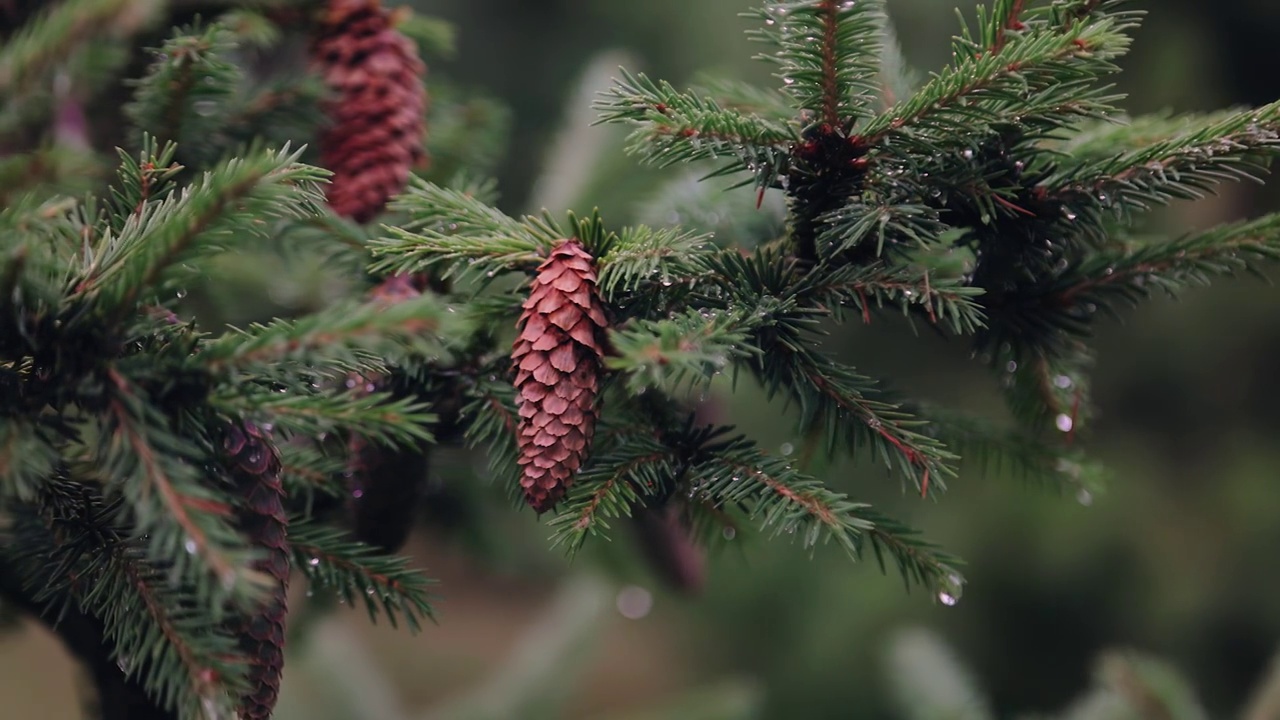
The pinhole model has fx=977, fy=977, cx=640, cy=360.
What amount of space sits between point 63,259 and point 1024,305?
0.56m

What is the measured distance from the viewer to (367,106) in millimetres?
788

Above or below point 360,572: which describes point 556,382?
above

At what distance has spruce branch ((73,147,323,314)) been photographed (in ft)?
1.51

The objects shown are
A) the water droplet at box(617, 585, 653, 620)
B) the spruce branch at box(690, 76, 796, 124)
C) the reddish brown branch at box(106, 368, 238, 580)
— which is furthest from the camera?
the water droplet at box(617, 585, 653, 620)

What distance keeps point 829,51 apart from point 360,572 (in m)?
0.40

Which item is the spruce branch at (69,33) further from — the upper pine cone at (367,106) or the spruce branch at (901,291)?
the spruce branch at (901,291)

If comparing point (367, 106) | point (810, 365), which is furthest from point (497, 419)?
point (367, 106)

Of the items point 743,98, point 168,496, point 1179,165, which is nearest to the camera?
point 168,496

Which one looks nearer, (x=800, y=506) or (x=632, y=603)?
(x=800, y=506)

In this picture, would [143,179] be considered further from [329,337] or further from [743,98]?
[743,98]

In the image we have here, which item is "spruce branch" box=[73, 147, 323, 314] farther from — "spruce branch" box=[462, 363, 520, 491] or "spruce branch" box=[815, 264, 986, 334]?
"spruce branch" box=[815, 264, 986, 334]

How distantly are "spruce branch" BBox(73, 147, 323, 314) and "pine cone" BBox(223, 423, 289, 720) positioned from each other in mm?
91

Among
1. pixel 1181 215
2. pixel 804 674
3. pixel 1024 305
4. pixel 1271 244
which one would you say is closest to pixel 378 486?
pixel 1024 305

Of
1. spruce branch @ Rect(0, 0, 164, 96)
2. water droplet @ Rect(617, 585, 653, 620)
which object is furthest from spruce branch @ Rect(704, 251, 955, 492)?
water droplet @ Rect(617, 585, 653, 620)
